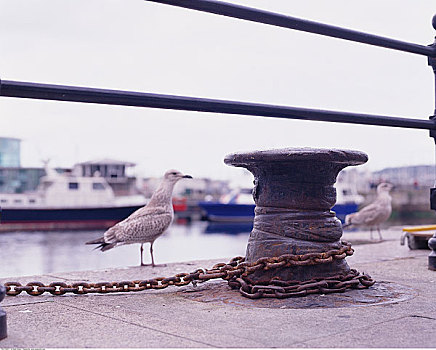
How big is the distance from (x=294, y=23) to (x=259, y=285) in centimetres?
148

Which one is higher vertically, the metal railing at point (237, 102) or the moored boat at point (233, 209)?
the metal railing at point (237, 102)

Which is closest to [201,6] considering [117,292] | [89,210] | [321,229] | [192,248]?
[321,229]

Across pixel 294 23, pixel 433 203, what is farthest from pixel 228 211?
pixel 294 23

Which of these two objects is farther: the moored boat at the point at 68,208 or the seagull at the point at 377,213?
the moored boat at the point at 68,208

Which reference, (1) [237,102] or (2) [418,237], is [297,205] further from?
(2) [418,237]

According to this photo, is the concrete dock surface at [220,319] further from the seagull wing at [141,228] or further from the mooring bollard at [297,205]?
the seagull wing at [141,228]

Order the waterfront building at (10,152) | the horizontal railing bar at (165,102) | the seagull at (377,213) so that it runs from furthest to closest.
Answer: the waterfront building at (10,152) < the seagull at (377,213) < the horizontal railing bar at (165,102)

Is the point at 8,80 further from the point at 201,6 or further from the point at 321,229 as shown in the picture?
the point at 321,229

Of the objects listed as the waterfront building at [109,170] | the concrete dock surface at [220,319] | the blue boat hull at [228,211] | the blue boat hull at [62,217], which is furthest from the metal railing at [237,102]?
the waterfront building at [109,170]

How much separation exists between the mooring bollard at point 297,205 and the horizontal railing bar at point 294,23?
738mm

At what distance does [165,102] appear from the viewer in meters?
2.87

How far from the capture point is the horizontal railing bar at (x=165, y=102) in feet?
8.27

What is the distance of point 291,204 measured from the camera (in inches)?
124

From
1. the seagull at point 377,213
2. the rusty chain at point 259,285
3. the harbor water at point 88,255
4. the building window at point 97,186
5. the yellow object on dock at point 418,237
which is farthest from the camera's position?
the building window at point 97,186
